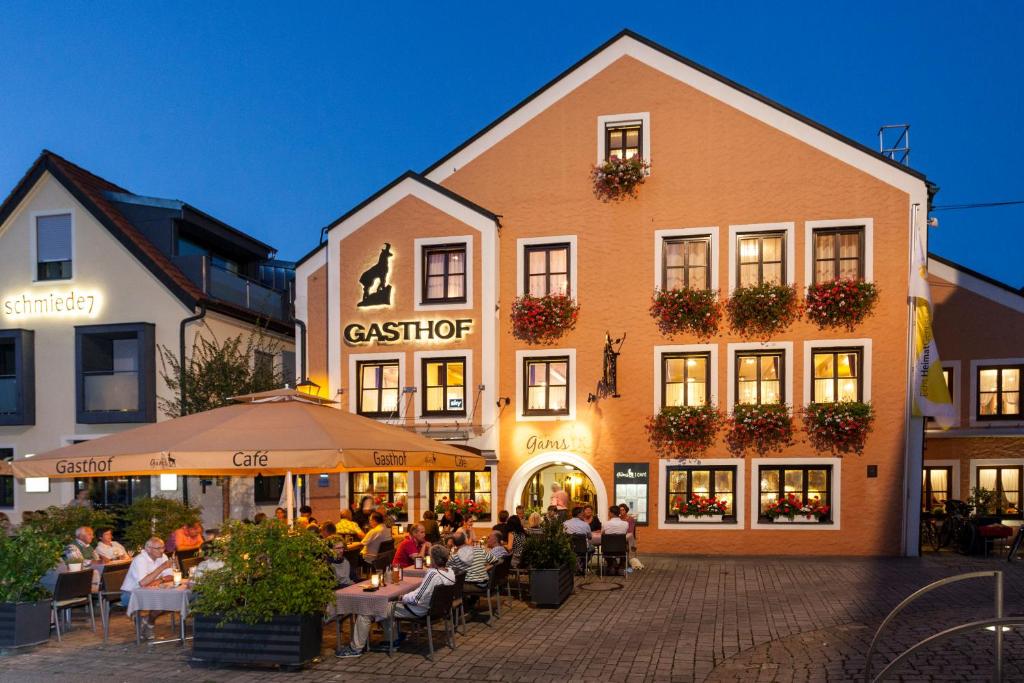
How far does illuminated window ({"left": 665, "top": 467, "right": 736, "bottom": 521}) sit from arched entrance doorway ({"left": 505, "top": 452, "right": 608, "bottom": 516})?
1593 mm

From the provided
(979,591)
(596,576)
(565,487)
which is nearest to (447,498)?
(565,487)

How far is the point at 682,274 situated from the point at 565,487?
254 inches

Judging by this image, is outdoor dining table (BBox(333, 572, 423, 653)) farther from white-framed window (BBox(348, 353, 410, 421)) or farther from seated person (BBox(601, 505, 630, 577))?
white-framed window (BBox(348, 353, 410, 421))

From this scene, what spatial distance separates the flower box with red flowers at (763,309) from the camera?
17484mm

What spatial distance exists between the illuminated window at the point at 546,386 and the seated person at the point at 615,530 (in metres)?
3.78

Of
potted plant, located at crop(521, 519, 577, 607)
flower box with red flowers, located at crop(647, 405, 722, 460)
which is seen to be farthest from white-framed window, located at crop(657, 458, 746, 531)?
potted plant, located at crop(521, 519, 577, 607)

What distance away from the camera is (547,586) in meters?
11.9

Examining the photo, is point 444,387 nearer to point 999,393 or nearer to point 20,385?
point 20,385

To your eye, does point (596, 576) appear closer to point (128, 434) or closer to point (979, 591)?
point (979, 591)

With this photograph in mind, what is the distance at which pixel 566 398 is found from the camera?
61.3ft

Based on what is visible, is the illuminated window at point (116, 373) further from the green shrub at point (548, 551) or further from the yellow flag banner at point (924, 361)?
the yellow flag banner at point (924, 361)

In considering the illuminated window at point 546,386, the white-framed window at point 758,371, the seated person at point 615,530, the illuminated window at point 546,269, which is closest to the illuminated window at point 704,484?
the white-framed window at point 758,371

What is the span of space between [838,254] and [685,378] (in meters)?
4.38

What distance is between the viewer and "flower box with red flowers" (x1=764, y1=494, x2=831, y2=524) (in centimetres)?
1736
